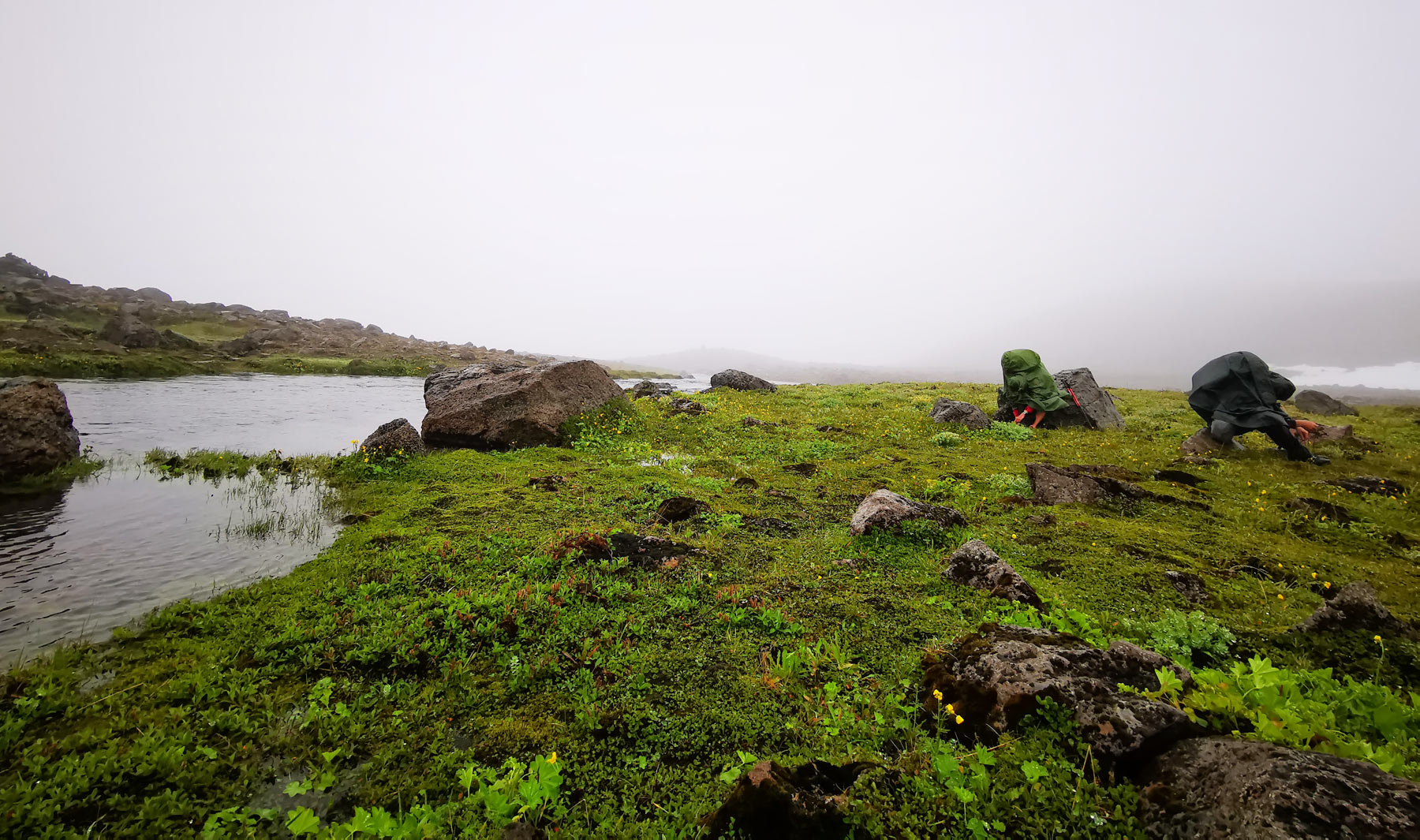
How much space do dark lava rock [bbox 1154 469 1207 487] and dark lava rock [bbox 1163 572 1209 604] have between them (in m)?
6.62

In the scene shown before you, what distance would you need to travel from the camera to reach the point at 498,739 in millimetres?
4352

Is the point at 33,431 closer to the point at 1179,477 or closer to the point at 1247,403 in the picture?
the point at 1179,477

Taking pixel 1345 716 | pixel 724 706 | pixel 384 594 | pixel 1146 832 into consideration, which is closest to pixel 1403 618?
pixel 1345 716

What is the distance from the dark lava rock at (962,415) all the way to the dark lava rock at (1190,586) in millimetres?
12915

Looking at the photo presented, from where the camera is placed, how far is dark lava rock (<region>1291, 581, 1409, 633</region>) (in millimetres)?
5277

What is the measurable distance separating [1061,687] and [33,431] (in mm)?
19158

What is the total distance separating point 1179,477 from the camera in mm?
12094

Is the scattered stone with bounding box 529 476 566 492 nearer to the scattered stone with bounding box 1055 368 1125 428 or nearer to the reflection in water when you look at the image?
the reflection in water

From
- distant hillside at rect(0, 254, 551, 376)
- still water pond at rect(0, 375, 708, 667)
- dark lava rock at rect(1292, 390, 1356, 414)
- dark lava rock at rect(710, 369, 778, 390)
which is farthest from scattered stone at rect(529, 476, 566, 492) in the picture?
dark lava rock at rect(1292, 390, 1356, 414)

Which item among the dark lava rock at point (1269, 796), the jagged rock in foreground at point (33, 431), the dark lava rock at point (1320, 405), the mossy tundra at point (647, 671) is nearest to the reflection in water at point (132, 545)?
the mossy tundra at point (647, 671)

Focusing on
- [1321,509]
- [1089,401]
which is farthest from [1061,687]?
[1089,401]

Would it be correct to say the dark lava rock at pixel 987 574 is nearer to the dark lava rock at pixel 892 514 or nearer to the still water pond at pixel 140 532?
the dark lava rock at pixel 892 514

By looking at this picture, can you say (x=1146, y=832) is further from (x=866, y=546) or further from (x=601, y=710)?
(x=866, y=546)

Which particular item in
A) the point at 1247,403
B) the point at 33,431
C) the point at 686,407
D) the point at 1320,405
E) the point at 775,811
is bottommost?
the point at 775,811
